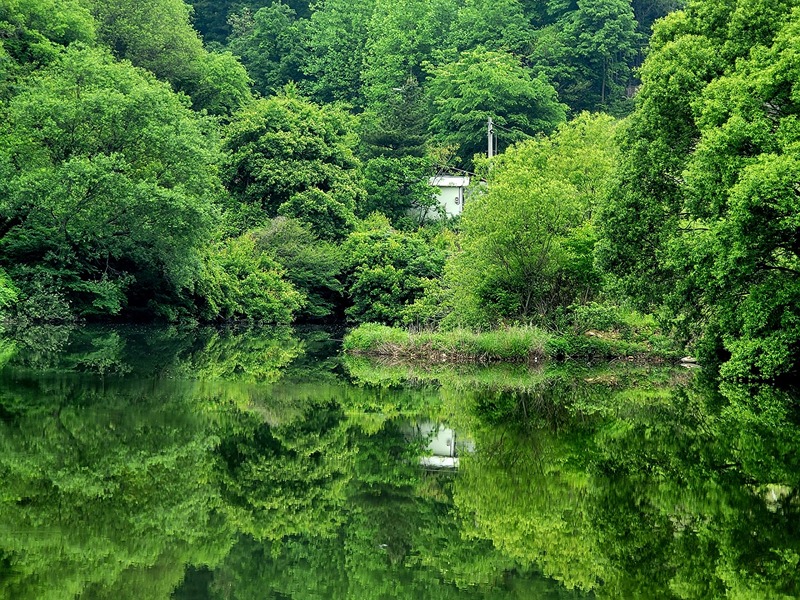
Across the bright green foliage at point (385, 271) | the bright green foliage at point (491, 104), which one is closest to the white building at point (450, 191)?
the bright green foliage at point (491, 104)

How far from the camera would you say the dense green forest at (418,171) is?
2267 cm

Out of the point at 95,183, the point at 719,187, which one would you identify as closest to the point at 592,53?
the point at 95,183

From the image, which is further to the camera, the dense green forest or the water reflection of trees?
the dense green forest

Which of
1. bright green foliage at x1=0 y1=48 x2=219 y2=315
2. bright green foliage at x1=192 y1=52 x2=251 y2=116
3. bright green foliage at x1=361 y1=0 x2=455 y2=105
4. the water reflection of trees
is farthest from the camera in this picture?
bright green foliage at x1=361 y1=0 x2=455 y2=105

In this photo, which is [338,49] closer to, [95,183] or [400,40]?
[400,40]

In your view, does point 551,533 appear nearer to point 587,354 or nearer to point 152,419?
point 152,419

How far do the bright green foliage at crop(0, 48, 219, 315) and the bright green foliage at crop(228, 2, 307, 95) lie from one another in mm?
37413

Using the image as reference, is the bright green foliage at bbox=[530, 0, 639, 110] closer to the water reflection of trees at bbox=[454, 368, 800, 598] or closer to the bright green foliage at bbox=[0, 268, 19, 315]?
the bright green foliage at bbox=[0, 268, 19, 315]

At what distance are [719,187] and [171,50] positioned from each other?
150 feet

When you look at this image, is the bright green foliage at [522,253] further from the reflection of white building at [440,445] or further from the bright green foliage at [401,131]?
the bright green foliage at [401,131]

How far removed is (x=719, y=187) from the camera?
22.2m

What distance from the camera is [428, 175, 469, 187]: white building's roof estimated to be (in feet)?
201

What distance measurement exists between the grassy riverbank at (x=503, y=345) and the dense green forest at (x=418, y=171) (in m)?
0.76

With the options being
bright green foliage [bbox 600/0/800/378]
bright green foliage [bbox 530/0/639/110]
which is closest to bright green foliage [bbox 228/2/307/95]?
bright green foliage [bbox 530/0/639/110]
